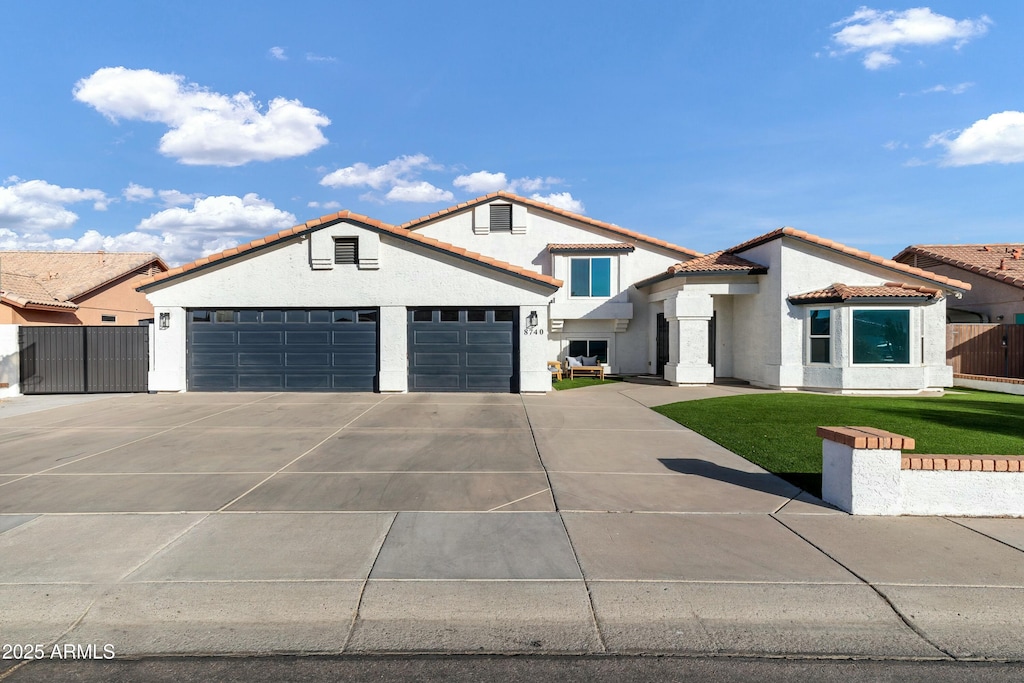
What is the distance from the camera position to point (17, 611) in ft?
12.3

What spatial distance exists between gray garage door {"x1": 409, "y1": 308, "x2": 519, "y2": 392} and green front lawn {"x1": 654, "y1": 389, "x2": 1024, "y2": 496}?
5.19 metres

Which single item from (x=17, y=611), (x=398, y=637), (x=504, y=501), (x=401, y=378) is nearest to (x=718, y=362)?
(x=401, y=378)

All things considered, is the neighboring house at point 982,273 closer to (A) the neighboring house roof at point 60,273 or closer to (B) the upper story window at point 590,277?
(B) the upper story window at point 590,277

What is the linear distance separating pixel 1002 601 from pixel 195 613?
233 inches

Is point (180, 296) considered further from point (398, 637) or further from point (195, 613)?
point (398, 637)

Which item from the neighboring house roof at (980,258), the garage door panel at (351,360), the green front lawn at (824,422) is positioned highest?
the neighboring house roof at (980,258)

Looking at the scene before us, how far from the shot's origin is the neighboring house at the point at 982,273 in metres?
20.1

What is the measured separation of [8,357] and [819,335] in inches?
966

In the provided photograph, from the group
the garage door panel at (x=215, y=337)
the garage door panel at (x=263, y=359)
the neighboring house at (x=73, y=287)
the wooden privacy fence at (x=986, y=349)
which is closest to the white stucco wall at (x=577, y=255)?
the garage door panel at (x=263, y=359)

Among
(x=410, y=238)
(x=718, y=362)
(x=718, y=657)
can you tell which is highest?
(x=410, y=238)

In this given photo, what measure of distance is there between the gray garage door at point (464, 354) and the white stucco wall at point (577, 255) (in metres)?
5.51

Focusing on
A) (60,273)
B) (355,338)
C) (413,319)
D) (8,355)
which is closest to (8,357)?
(8,355)

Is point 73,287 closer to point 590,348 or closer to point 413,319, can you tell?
point 413,319

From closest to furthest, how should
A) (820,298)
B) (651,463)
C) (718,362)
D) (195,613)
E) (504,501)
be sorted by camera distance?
(195,613)
(504,501)
(651,463)
(820,298)
(718,362)
